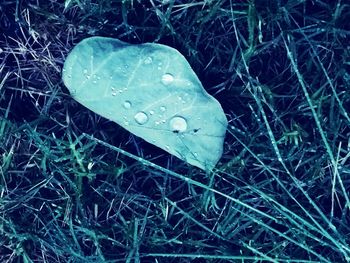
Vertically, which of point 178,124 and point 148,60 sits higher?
point 148,60

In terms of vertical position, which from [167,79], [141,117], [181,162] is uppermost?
[167,79]

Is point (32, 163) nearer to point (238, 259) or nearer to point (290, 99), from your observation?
point (238, 259)

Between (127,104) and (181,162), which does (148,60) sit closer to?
(127,104)

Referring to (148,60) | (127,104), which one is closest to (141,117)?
(127,104)

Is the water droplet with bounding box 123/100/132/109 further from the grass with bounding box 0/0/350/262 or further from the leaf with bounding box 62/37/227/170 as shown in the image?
the grass with bounding box 0/0/350/262

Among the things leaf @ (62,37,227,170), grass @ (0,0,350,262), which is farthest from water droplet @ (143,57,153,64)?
grass @ (0,0,350,262)

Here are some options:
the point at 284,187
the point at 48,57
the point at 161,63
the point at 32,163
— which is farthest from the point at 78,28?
the point at 284,187
